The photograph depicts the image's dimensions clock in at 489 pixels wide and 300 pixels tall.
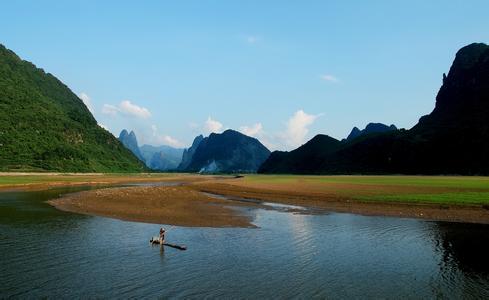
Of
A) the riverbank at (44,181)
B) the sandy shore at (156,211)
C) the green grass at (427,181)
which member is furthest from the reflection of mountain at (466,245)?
the riverbank at (44,181)

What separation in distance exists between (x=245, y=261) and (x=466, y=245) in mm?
18540

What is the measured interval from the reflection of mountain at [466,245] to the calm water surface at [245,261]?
0.08m

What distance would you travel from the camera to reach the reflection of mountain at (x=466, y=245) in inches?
1019

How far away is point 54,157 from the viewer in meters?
170

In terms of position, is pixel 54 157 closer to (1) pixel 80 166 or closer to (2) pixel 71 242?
(1) pixel 80 166

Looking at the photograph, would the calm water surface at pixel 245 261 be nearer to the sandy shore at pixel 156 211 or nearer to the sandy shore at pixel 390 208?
the sandy shore at pixel 156 211

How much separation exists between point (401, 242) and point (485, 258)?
21.1 feet

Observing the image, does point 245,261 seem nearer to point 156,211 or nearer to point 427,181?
point 156,211

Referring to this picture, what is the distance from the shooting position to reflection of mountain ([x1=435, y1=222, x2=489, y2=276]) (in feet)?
84.9

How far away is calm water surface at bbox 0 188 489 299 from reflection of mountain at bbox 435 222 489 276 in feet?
0.27

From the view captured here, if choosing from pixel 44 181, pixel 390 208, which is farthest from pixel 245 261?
pixel 44 181

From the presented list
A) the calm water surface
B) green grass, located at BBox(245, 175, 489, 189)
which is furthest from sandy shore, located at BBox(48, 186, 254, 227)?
green grass, located at BBox(245, 175, 489, 189)

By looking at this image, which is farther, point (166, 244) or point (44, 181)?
point (44, 181)

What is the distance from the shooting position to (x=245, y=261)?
85.5 ft
